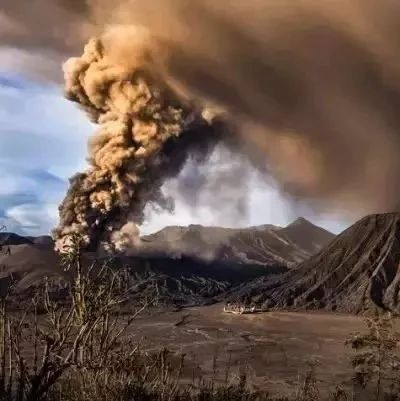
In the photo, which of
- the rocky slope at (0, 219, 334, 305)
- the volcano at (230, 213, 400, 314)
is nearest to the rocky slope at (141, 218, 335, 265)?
the rocky slope at (0, 219, 334, 305)

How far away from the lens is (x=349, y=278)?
8569 centimetres

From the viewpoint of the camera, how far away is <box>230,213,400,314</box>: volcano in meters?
78.6

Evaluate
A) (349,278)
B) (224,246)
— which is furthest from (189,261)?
(224,246)

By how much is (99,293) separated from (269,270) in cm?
12040

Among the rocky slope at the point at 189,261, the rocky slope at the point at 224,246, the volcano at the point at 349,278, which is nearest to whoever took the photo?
the volcano at the point at 349,278

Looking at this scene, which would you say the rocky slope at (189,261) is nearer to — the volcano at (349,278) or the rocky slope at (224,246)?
the rocky slope at (224,246)

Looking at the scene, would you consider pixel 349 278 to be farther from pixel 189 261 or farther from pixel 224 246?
pixel 224 246

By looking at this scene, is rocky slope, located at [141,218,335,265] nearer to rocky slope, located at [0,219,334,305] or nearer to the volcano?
rocky slope, located at [0,219,334,305]

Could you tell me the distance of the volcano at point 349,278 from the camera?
258 ft

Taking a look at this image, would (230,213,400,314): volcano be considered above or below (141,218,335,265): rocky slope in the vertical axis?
below

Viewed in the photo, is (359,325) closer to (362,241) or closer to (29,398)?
(362,241)

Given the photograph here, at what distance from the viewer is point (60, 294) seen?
237 feet

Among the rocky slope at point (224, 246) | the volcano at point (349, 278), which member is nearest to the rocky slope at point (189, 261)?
the rocky slope at point (224, 246)

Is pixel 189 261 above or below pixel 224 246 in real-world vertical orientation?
below
